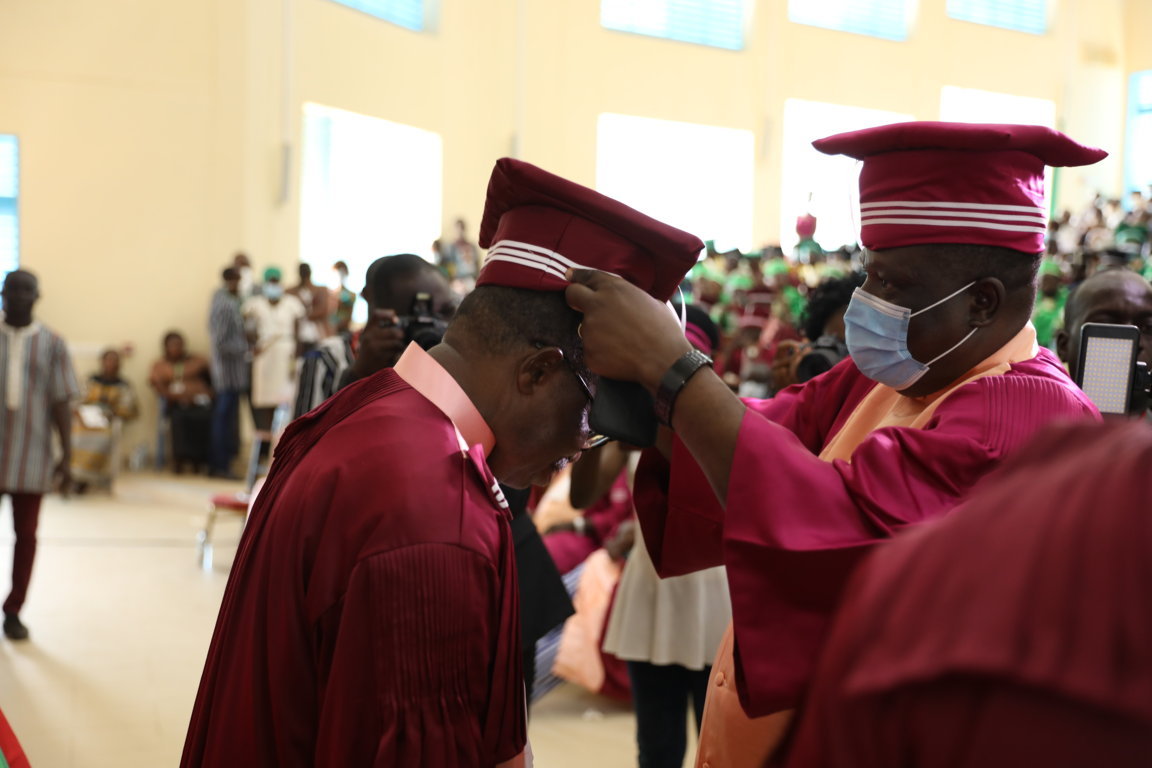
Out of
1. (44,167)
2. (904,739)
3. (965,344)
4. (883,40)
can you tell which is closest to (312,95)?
(44,167)

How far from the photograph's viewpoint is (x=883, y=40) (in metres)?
21.2

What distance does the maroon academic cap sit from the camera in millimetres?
1615

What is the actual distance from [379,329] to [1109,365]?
2.01 meters

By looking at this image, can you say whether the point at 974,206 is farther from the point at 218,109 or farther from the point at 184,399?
the point at 218,109

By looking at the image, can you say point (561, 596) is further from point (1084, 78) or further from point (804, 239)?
point (1084, 78)

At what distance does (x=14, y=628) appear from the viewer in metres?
6.00

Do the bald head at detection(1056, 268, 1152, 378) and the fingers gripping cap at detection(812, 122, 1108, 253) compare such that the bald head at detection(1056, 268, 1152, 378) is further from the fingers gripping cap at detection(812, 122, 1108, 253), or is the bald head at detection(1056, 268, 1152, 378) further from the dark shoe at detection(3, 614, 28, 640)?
the dark shoe at detection(3, 614, 28, 640)

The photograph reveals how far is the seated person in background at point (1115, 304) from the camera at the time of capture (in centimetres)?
319

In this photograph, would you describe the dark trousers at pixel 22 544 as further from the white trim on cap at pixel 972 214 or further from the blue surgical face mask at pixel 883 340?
the white trim on cap at pixel 972 214

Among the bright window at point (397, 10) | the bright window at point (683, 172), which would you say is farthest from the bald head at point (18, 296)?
the bright window at point (683, 172)

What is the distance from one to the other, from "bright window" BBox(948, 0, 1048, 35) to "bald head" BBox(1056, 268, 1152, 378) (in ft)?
67.0

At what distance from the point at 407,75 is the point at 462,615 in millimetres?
15977

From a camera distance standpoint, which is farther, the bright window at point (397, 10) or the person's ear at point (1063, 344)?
the bright window at point (397, 10)

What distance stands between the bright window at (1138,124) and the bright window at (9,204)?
2007cm
